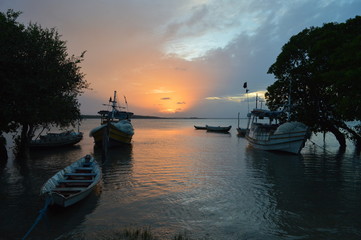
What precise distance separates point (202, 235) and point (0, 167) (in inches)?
754

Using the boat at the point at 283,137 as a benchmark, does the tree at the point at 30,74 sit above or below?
above

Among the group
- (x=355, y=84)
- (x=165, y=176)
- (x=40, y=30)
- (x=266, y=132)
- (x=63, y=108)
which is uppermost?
(x=40, y=30)

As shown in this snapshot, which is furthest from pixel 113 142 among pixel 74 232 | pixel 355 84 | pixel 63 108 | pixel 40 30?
pixel 355 84

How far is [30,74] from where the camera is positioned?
1773 cm

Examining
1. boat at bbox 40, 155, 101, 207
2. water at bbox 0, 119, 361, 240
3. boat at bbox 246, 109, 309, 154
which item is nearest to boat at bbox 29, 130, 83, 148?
water at bbox 0, 119, 361, 240

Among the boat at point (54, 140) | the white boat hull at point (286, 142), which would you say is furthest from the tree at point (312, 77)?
the boat at point (54, 140)

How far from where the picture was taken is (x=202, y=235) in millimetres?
8633

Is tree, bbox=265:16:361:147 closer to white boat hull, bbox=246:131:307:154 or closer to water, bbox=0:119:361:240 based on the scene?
white boat hull, bbox=246:131:307:154

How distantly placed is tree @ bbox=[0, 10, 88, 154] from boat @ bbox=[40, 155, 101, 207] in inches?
225

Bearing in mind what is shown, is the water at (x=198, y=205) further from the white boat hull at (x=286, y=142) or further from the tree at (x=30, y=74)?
the white boat hull at (x=286, y=142)

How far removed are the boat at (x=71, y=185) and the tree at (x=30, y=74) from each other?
571 cm

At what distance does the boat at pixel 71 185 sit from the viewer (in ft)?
33.2

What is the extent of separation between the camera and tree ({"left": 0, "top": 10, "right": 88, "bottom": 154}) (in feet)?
54.9

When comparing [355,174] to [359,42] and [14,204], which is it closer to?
[359,42]
